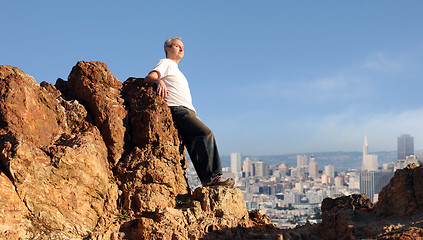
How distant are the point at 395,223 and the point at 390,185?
2.81ft

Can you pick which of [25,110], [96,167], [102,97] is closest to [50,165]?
[96,167]

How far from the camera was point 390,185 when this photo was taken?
7.36 meters

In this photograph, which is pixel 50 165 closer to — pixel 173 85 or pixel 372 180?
pixel 173 85

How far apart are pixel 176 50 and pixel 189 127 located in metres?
1.59

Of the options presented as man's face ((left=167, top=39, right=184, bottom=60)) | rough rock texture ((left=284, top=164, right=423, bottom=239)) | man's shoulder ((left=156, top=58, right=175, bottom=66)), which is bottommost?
rough rock texture ((left=284, top=164, right=423, bottom=239))

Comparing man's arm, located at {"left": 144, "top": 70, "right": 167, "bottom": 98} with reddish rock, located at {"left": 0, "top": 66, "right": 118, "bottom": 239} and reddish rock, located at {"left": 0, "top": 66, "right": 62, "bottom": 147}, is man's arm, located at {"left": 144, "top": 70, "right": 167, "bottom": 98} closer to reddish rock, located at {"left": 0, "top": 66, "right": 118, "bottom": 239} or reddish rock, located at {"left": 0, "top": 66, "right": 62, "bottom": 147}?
reddish rock, located at {"left": 0, "top": 66, "right": 118, "bottom": 239}

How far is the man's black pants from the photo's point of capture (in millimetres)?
7973

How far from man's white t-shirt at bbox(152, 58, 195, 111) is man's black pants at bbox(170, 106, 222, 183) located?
156 millimetres

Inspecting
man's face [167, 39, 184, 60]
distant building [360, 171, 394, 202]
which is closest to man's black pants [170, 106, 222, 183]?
man's face [167, 39, 184, 60]

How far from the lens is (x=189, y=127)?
8.00 m

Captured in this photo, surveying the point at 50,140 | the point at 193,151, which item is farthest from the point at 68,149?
the point at 193,151

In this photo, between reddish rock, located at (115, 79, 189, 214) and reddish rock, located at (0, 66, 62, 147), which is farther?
reddish rock, located at (115, 79, 189, 214)

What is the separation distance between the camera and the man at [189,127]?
7969 mm

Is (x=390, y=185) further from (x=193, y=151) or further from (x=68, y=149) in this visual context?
(x=68, y=149)
